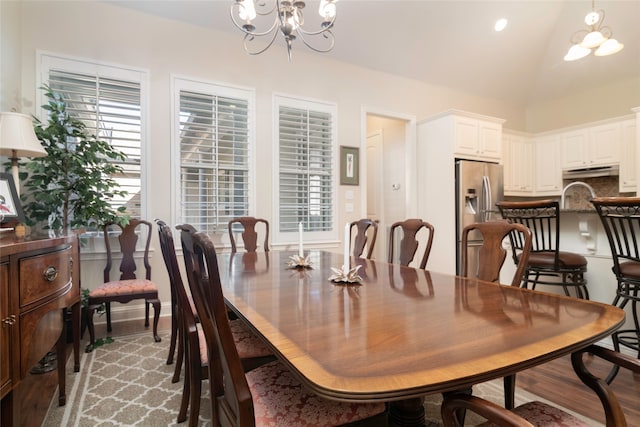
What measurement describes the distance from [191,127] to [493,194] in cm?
411

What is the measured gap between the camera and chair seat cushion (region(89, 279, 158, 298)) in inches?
101

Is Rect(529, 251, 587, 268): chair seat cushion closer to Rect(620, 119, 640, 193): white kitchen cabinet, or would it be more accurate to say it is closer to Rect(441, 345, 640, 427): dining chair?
Rect(441, 345, 640, 427): dining chair

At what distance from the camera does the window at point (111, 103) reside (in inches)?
118

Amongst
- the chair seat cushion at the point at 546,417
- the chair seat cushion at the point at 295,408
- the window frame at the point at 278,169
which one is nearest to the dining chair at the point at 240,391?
the chair seat cushion at the point at 295,408

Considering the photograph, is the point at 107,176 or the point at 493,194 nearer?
the point at 107,176

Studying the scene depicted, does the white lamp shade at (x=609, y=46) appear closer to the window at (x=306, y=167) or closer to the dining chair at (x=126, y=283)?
the window at (x=306, y=167)

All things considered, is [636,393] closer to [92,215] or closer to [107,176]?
[92,215]

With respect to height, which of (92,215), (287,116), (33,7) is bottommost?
(92,215)

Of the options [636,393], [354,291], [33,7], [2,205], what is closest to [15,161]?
[2,205]

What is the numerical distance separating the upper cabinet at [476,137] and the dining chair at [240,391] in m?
4.15

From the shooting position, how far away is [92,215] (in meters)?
2.66

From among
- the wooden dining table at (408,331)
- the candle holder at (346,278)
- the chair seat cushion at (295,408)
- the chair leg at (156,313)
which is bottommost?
the chair leg at (156,313)

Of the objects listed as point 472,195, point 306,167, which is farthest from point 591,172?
point 306,167

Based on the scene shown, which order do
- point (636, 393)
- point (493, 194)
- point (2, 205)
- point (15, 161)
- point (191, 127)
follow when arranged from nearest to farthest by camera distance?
point (2, 205), point (636, 393), point (15, 161), point (191, 127), point (493, 194)
